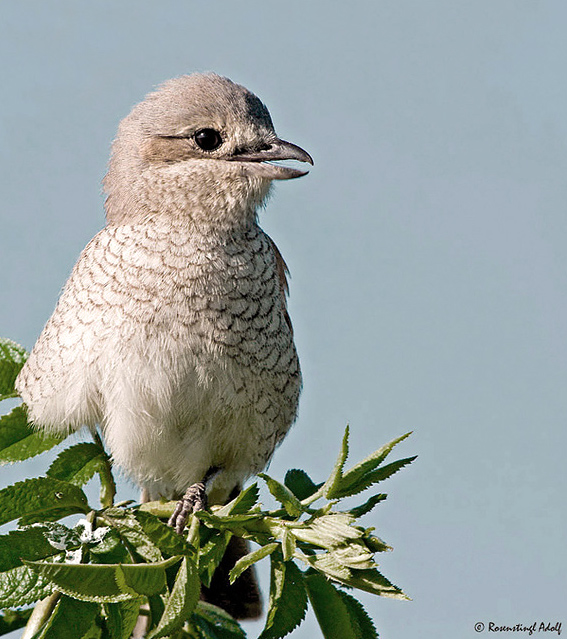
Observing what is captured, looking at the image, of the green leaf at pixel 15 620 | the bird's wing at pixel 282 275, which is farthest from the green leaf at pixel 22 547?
the bird's wing at pixel 282 275

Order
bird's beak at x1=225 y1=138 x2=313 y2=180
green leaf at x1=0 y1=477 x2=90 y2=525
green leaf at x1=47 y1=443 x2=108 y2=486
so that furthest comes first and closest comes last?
bird's beak at x1=225 y1=138 x2=313 y2=180 < green leaf at x1=47 y1=443 x2=108 y2=486 < green leaf at x1=0 y1=477 x2=90 y2=525

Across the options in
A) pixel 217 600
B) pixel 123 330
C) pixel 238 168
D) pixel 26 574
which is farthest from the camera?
pixel 217 600

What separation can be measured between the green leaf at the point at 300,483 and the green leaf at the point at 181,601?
388mm

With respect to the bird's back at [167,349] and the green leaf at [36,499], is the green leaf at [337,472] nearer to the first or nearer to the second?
the green leaf at [36,499]

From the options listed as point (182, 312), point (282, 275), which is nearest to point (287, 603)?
point (182, 312)

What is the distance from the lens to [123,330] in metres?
3.25

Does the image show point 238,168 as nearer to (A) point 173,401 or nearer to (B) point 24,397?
(A) point 173,401

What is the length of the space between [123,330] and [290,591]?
150 centimetres

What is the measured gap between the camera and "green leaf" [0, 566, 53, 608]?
6.73 feet

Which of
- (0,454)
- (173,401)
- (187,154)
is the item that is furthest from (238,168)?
(0,454)

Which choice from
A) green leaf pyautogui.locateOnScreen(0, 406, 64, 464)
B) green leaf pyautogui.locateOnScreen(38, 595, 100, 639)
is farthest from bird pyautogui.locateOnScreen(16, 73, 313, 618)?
green leaf pyautogui.locateOnScreen(38, 595, 100, 639)

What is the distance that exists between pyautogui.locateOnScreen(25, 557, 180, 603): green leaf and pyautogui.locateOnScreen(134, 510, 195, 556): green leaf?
31 millimetres

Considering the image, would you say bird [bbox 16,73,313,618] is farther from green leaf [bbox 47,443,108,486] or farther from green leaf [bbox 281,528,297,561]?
green leaf [bbox 281,528,297,561]

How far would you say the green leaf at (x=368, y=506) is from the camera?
2.00m
